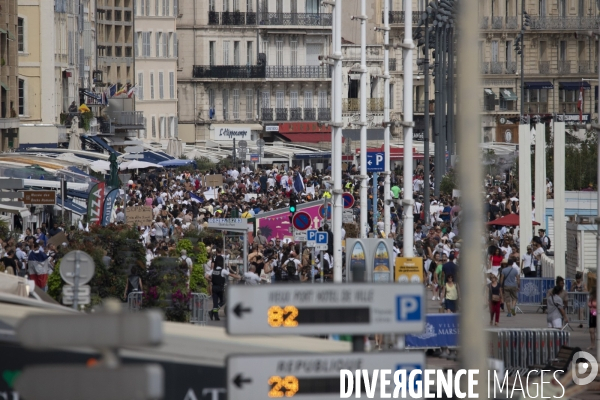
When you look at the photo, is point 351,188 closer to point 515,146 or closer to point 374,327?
point 515,146

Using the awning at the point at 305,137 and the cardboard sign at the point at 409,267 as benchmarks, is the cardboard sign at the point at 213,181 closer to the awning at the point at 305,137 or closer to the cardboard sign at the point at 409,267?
the cardboard sign at the point at 409,267

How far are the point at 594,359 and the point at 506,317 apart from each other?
292 inches

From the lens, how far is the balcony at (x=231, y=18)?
3720 inches

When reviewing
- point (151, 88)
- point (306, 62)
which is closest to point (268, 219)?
point (151, 88)

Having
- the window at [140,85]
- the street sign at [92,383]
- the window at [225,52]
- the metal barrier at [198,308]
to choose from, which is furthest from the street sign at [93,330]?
the window at [225,52]

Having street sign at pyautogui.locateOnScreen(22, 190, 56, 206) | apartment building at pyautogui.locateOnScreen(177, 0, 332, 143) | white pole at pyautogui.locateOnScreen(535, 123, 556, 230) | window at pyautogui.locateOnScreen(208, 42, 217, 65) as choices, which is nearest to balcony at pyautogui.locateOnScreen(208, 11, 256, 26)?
apartment building at pyautogui.locateOnScreen(177, 0, 332, 143)

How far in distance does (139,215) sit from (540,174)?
1039cm

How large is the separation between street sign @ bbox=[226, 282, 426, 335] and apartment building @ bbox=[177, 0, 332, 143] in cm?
8605

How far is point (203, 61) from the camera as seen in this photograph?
9469 cm

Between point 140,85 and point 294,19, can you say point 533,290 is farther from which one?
point 294,19

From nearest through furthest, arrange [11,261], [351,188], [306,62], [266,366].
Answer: [266,366] < [11,261] < [351,188] < [306,62]

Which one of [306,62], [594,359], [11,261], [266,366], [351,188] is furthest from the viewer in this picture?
[306,62]

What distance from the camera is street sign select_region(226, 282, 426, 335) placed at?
6637 millimetres

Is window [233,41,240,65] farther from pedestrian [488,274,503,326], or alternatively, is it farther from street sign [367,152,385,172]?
pedestrian [488,274,503,326]
